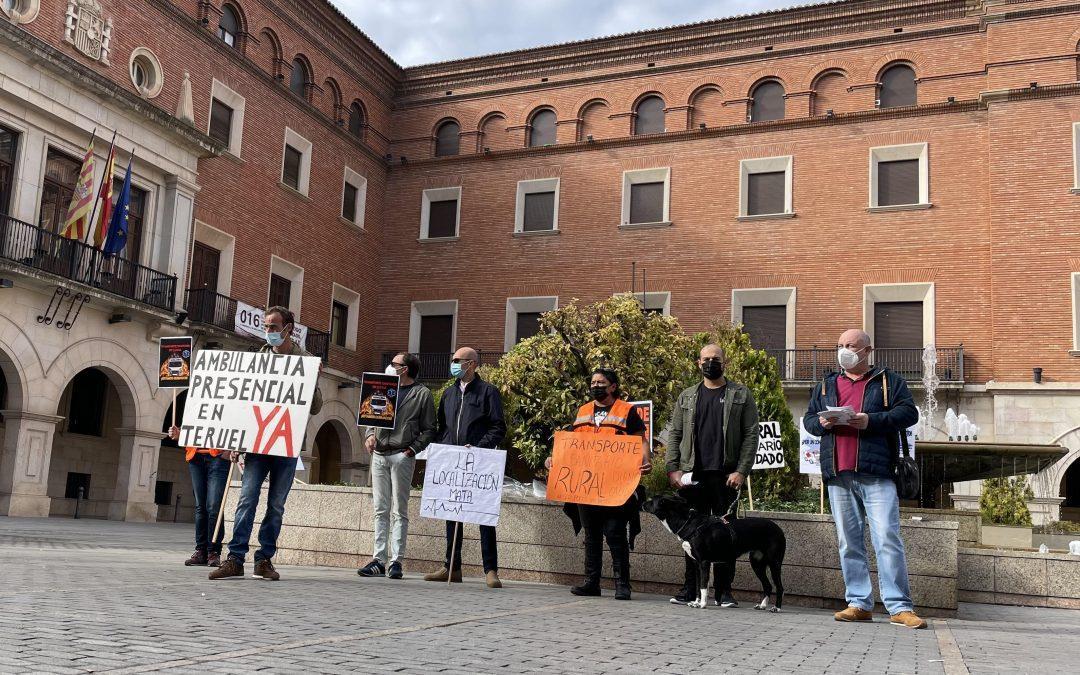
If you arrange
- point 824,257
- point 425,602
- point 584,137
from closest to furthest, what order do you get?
point 425,602, point 824,257, point 584,137

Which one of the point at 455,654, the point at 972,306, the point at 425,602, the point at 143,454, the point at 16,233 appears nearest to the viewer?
the point at 455,654

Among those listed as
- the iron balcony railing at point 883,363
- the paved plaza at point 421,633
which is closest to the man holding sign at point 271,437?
the paved plaza at point 421,633

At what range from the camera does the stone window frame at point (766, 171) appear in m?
25.5

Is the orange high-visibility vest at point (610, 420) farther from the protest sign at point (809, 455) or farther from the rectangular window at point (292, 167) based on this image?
the rectangular window at point (292, 167)

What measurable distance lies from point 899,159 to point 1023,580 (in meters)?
16.9

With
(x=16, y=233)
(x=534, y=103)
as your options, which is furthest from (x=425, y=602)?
(x=534, y=103)

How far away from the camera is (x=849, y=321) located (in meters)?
24.4

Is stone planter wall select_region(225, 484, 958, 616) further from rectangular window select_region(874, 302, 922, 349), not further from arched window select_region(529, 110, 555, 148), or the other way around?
arched window select_region(529, 110, 555, 148)

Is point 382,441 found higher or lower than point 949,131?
lower

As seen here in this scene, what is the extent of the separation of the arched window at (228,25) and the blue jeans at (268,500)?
19.3 metres

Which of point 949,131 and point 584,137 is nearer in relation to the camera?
point 949,131

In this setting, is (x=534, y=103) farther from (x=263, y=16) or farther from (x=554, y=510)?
(x=554, y=510)

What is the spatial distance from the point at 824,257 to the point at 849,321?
1704mm

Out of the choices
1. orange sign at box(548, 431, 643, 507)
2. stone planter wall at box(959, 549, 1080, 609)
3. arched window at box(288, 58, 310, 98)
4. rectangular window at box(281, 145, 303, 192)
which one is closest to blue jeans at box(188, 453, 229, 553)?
orange sign at box(548, 431, 643, 507)
